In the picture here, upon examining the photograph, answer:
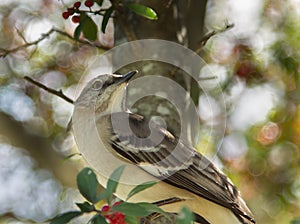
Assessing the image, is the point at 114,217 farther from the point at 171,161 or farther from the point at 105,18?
the point at 105,18

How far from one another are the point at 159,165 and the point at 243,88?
77.4 inches

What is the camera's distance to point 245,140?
6273mm

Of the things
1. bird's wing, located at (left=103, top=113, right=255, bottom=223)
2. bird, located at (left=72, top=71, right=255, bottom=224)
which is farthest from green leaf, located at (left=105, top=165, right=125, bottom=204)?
bird's wing, located at (left=103, top=113, right=255, bottom=223)

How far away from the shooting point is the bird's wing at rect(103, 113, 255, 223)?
159 inches

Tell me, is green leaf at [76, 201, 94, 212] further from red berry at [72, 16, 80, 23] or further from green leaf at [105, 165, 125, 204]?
red berry at [72, 16, 80, 23]

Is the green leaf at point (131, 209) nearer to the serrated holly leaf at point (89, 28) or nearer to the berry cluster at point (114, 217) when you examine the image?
the berry cluster at point (114, 217)

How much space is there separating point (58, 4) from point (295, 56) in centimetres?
227

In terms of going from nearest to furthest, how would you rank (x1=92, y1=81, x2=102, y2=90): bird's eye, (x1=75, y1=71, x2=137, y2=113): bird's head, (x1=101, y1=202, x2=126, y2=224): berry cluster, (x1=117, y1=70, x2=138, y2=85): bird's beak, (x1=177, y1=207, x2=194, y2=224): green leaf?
(x1=177, y1=207, x2=194, y2=224): green leaf
(x1=101, y1=202, x2=126, y2=224): berry cluster
(x1=117, y1=70, x2=138, y2=85): bird's beak
(x1=75, y1=71, x2=137, y2=113): bird's head
(x1=92, y1=81, x2=102, y2=90): bird's eye

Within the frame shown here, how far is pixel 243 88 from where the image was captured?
5895 mm

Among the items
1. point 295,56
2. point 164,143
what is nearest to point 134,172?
point 164,143

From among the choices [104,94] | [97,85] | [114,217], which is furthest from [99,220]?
[97,85]

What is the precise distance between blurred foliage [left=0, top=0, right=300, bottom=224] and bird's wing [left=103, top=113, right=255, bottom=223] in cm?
157

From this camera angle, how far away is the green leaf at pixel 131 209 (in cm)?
265

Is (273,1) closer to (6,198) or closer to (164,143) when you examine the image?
(164,143)
